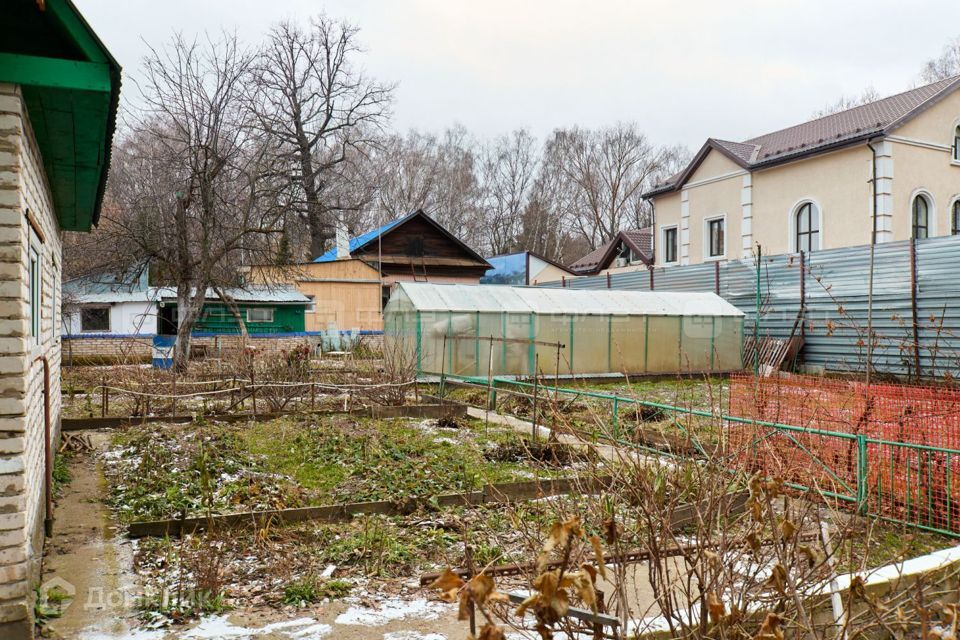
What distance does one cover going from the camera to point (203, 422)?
11.6 metres

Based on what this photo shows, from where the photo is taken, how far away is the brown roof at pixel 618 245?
116ft

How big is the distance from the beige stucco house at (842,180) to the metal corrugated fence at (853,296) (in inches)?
82.2

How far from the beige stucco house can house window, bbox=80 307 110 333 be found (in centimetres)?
2411

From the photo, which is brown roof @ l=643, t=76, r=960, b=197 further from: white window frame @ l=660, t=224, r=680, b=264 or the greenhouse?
the greenhouse

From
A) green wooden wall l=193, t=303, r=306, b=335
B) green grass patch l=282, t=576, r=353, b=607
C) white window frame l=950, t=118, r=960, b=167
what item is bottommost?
green grass patch l=282, t=576, r=353, b=607

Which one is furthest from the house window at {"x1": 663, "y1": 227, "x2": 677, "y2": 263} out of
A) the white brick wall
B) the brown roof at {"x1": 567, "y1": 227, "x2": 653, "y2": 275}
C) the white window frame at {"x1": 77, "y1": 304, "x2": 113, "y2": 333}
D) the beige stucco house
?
the white brick wall

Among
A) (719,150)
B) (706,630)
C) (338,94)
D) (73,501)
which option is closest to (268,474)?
(73,501)

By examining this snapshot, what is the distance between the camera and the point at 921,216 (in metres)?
22.8

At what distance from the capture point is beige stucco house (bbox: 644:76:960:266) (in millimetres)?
21812

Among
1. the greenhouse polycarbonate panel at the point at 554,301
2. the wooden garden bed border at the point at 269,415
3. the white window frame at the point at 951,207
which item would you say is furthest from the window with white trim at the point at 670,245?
the wooden garden bed border at the point at 269,415

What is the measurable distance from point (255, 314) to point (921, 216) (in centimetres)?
2586

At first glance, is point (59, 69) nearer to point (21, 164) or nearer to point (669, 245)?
point (21, 164)

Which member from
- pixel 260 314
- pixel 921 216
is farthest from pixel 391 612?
pixel 260 314

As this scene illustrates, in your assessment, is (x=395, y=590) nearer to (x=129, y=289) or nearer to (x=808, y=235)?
(x=808, y=235)
